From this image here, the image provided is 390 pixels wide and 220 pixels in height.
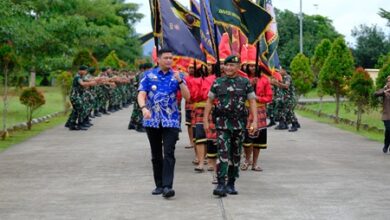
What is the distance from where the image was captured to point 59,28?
1069 inches

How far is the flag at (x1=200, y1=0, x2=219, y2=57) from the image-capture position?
12.3 m

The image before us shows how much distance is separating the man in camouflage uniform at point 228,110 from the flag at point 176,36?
1741 millimetres

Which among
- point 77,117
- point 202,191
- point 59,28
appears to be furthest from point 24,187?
point 59,28

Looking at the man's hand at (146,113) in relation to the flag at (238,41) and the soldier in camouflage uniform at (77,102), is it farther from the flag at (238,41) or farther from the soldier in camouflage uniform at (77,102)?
the soldier in camouflage uniform at (77,102)

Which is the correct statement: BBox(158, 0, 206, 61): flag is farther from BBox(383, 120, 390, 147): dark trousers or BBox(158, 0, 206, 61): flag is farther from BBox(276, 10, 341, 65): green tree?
BBox(276, 10, 341, 65): green tree

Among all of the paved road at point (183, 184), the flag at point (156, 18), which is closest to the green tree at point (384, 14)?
the paved road at point (183, 184)

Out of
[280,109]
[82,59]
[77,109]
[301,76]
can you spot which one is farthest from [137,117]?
[301,76]

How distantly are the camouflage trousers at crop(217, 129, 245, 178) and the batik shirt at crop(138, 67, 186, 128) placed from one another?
593mm

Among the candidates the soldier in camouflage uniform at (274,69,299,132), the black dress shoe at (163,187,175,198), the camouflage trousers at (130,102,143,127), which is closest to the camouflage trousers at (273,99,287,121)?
the soldier in camouflage uniform at (274,69,299,132)

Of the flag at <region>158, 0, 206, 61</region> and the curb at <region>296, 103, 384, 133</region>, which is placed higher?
the flag at <region>158, 0, 206, 61</region>

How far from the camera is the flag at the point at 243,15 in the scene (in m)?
12.3

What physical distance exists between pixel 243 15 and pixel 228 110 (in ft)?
9.56

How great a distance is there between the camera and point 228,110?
9.95 meters

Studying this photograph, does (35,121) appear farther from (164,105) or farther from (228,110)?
(228,110)
